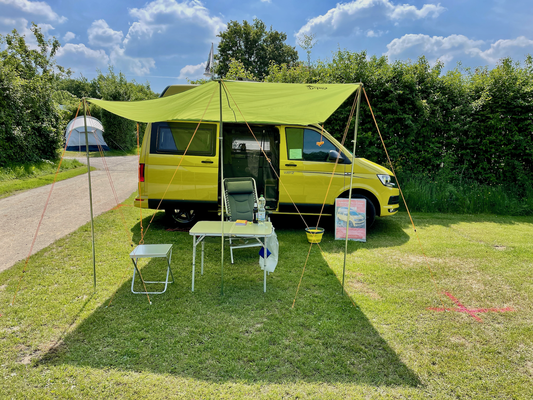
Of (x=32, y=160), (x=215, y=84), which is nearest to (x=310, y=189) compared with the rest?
(x=215, y=84)

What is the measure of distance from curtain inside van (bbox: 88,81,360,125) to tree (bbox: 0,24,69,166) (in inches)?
339

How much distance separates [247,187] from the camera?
536cm

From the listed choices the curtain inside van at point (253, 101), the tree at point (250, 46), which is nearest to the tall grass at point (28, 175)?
the curtain inside van at point (253, 101)

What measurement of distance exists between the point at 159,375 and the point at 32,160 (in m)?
11.5

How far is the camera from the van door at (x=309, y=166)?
5.71 metres

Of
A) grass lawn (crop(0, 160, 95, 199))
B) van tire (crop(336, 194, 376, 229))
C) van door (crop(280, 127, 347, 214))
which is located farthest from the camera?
grass lawn (crop(0, 160, 95, 199))

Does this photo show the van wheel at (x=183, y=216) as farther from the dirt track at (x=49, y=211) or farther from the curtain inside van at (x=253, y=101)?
the curtain inside van at (x=253, y=101)

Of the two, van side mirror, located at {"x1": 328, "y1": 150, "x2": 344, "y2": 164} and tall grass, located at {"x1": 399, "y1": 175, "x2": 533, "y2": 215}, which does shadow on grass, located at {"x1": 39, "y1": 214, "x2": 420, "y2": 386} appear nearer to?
van side mirror, located at {"x1": 328, "y1": 150, "x2": 344, "y2": 164}

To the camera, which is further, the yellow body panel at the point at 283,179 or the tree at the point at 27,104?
the tree at the point at 27,104

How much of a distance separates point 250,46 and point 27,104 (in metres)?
21.1

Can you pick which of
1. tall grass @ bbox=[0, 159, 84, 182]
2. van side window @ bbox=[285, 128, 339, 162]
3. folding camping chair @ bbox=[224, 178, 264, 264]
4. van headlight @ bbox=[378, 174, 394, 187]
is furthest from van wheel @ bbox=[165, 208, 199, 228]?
tall grass @ bbox=[0, 159, 84, 182]

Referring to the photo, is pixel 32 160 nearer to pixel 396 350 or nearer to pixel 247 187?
pixel 247 187

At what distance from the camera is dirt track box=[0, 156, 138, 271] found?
5027 millimetres

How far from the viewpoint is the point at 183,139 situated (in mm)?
5684
